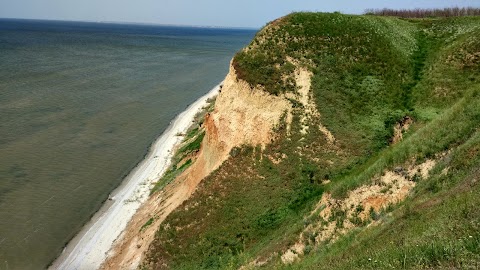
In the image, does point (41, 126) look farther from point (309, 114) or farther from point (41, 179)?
point (309, 114)

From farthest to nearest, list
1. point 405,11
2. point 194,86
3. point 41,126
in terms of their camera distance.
Result: 1. point 194,86
2. point 41,126
3. point 405,11

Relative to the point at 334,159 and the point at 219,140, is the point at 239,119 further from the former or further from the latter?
the point at 334,159

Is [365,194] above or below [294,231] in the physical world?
above

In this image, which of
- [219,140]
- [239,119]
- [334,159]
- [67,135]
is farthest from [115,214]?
[67,135]

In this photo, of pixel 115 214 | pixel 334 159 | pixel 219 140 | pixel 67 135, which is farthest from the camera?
pixel 67 135

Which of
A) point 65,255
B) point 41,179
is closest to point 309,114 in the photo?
point 65,255

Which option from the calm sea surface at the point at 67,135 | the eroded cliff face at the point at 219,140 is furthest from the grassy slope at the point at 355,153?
the calm sea surface at the point at 67,135

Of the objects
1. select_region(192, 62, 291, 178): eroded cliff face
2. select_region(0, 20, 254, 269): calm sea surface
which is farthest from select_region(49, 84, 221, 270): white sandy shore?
select_region(192, 62, 291, 178): eroded cliff face
